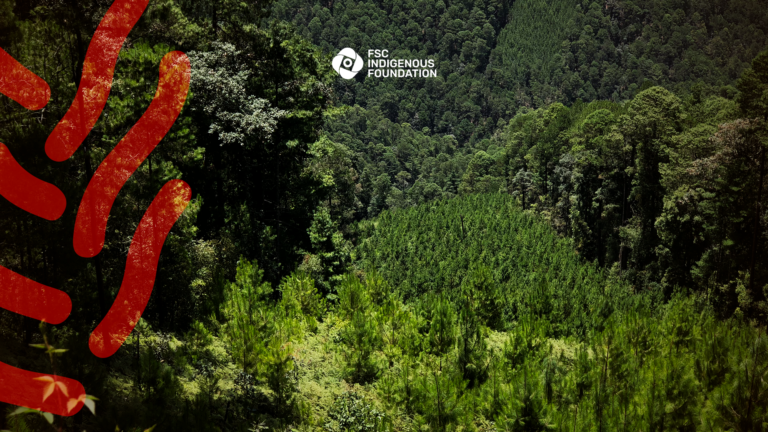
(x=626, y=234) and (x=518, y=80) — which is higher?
(x=518, y=80)

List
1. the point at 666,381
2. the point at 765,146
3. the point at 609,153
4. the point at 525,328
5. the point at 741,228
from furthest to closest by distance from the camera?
1. the point at 609,153
2. the point at 741,228
3. the point at 765,146
4. the point at 525,328
5. the point at 666,381

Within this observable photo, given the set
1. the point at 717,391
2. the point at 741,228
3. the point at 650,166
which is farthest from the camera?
the point at 650,166

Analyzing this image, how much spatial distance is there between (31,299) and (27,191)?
5.44ft

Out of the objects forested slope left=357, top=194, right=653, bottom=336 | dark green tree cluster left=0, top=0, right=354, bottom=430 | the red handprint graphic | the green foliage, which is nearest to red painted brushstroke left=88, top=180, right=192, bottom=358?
the red handprint graphic

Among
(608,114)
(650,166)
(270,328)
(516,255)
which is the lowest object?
(516,255)

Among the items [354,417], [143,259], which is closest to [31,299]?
[143,259]

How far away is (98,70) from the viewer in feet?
34.2

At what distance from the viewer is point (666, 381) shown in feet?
32.3

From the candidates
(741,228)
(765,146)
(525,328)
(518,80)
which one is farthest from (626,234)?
(518,80)

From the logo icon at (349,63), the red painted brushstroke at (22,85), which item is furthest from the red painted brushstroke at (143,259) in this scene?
the logo icon at (349,63)

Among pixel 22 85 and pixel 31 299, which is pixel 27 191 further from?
pixel 22 85

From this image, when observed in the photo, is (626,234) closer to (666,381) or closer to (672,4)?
(666,381)

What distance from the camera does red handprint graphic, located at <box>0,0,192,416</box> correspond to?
291 inches

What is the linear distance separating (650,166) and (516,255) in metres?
10.4
